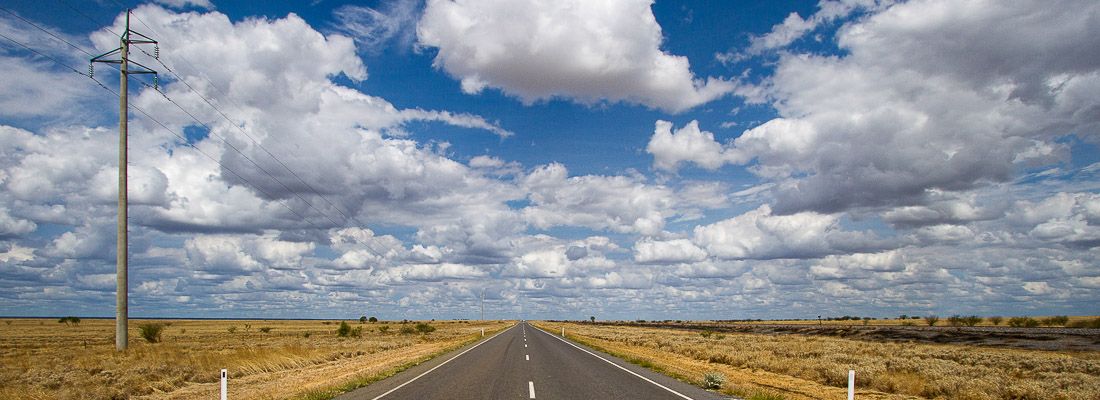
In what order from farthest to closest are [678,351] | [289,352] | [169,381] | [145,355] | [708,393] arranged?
[678,351] → [289,352] → [145,355] → [169,381] → [708,393]

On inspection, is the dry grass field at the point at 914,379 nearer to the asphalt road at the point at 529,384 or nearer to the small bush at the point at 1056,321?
the asphalt road at the point at 529,384

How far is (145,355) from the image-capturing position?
2298 centimetres

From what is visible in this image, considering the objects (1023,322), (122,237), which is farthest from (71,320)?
(1023,322)

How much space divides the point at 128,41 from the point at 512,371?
65.8 feet

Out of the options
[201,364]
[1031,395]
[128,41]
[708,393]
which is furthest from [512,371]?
[128,41]

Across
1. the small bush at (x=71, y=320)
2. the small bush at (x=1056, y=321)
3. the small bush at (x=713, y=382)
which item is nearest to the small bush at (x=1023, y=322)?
the small bush at (x=1056, y=321)

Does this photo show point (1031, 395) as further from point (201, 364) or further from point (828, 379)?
point (201, 364)

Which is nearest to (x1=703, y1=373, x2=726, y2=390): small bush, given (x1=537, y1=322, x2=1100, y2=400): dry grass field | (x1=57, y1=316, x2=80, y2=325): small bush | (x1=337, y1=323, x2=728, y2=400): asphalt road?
(x1=537, y1=322, x2=1100, y2=400): dry grass field

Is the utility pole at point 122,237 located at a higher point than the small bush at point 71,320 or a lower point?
higher

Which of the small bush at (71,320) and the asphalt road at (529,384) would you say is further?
the small bush at (71,320)

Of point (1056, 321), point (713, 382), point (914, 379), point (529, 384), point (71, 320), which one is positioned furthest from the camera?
point (71, 320)

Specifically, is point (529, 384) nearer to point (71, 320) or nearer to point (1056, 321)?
point (1056, 321)

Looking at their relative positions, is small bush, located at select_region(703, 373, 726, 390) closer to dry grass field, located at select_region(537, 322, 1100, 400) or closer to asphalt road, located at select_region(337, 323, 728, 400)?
dry grass field, located at select_region(537, 322, 1100, 400)

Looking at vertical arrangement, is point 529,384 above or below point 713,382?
above
